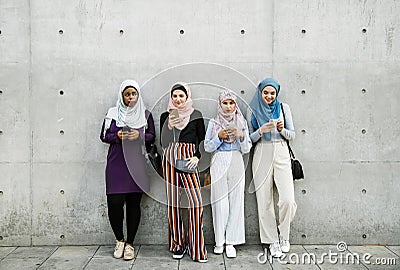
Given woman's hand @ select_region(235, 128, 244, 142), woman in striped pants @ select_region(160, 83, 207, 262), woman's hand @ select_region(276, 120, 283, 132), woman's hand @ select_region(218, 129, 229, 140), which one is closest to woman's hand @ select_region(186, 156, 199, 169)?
woman in striped pants @ select_region(160, 83, 207, 262)

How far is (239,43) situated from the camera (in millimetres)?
4215

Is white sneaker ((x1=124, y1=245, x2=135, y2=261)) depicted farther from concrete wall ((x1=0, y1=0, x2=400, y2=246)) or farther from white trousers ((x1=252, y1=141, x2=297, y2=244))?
white trousers ((x1=252, y1=141, x2=297, y2=244))

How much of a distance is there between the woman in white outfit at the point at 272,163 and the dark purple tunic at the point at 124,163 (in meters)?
0.89

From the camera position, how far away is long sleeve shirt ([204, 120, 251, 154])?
12.9 feet

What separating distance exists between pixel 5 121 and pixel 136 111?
1.17 meters

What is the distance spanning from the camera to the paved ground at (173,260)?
3729mm

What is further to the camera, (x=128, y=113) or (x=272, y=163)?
(x=272, y=163)

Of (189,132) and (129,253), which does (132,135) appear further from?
(129,253)

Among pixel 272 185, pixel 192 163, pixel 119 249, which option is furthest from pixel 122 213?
pixel 272 185

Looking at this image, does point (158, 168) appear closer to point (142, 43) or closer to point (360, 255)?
point (142, 43)

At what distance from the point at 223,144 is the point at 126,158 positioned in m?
0.79

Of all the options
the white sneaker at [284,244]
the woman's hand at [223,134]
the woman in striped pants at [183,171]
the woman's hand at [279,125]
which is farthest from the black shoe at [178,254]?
the woman's hand at [279,125]

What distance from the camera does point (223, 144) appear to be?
4008 mm

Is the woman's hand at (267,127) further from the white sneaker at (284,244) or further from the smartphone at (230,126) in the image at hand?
the white sneaker at (284,244)
